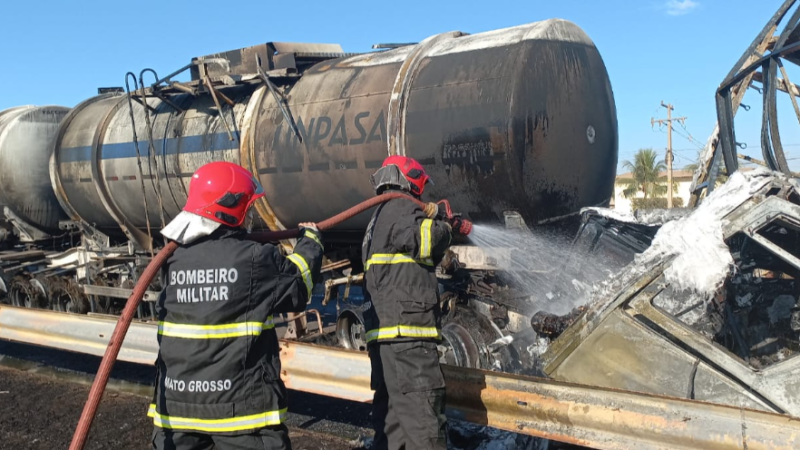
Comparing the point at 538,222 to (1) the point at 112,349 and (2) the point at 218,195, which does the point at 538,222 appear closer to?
(2) the point at 218,195

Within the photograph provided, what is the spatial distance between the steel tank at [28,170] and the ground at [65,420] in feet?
12.6

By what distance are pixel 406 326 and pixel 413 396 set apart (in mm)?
365

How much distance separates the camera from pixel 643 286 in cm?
339

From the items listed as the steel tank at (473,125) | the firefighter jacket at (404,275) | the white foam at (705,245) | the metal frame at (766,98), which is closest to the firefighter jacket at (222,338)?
the firefighter jacket at (404,275)

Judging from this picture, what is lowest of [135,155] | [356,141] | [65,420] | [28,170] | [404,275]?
[65,420]

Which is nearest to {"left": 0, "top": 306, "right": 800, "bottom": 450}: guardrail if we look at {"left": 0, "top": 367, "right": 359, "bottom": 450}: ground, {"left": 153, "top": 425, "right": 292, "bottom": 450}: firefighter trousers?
{"left": 0, "top": 367, "right": 359, "bottom": 450}: ground

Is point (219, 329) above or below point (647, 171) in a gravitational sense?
above

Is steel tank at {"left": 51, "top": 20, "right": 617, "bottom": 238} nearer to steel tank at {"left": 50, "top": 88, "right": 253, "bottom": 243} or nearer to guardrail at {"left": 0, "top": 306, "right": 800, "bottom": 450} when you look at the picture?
steel tank at {"left": 50, "top": 88, "right": 253, "bottom": 243}

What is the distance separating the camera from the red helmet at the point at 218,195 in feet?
8.67

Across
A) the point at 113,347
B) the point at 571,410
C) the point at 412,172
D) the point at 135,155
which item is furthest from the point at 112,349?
the point at 135,155

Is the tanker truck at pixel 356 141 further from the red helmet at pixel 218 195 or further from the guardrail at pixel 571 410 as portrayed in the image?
the red helmet at pixel 218 195

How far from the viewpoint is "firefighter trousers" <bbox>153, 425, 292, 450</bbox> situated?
2.54 m

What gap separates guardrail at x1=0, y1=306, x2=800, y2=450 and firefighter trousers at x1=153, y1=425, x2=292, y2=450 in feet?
4.71

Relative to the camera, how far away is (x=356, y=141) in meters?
5.40
